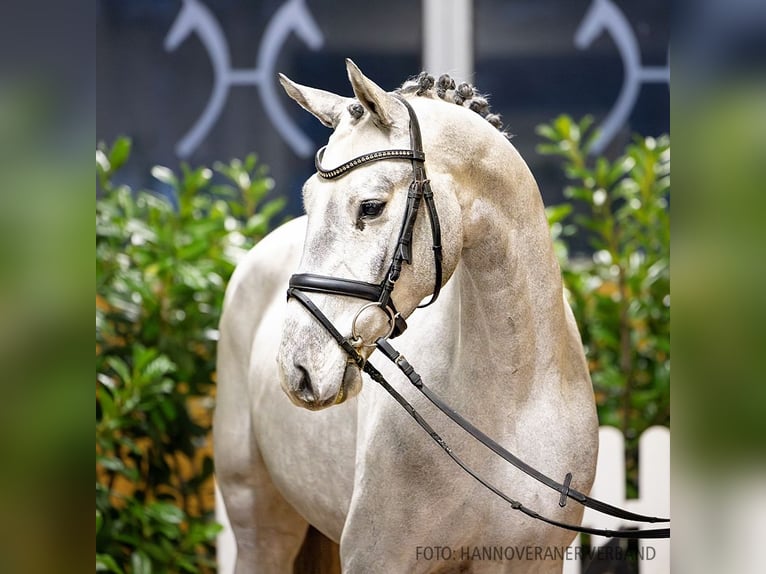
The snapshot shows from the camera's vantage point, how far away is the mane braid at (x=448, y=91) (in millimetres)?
1750

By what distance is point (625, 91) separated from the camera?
411cm

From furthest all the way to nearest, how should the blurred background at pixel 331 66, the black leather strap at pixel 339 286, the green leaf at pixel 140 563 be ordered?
the blurred background at pixel 331 66 < the green leaf at pixel 140 563 < the black leather strap at pixel 339 286

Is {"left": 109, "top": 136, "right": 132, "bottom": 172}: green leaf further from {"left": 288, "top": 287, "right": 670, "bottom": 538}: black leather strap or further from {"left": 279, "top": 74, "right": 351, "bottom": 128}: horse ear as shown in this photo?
{"left": 288, "top": 287, "right": 670, "bottom": 538}: black leather strap

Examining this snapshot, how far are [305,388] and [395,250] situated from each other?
10.3 inches

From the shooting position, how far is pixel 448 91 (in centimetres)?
179

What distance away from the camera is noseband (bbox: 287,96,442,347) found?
154cm

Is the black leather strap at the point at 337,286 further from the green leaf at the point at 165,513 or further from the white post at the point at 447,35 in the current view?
the white post at the point at 447,35

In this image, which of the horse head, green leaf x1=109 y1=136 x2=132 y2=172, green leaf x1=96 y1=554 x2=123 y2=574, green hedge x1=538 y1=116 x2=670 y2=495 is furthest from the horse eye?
green hedge x1=538 y1=116 x2=670 y2=495

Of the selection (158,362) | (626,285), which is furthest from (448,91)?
(626,285)

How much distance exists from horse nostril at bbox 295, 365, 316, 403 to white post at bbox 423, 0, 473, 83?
278cm

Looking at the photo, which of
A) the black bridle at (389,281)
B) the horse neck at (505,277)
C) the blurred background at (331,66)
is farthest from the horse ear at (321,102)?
the blurred background at (331,66)

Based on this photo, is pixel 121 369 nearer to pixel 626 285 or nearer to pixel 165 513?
pixel 165 513
